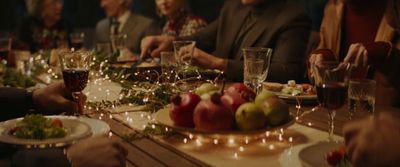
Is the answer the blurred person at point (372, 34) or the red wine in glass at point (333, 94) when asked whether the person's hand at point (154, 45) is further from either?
the red wine in glass at point (333, 94)

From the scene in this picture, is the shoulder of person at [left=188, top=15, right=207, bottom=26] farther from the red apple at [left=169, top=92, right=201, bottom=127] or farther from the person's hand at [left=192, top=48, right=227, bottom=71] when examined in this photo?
the red apple at [left=169, top=92, right=201, bottom=127]

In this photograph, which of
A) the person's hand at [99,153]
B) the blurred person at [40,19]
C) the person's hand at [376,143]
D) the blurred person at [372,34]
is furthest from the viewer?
the blurred person at [40,19]

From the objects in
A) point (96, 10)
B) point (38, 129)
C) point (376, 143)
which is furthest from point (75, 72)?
point (96, 10)

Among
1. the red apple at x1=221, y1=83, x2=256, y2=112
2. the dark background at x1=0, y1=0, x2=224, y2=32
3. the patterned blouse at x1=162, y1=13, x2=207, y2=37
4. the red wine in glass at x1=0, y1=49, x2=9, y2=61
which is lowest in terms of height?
the red apple at x1=221, y1=83, x2=256, y2=112

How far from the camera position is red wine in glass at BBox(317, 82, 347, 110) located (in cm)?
138

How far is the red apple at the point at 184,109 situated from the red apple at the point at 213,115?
0.14 ft

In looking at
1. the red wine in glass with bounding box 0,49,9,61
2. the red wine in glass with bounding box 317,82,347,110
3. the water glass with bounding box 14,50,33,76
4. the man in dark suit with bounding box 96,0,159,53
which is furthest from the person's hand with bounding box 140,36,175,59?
the red wine in glass with bounding box 317,82,347,110

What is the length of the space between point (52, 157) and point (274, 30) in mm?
1648

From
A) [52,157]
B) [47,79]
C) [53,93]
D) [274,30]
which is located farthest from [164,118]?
[274,30]

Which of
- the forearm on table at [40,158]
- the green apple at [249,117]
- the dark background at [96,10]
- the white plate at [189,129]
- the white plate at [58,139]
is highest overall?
the dark background at [96,10]

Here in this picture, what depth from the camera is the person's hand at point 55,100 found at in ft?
6.07

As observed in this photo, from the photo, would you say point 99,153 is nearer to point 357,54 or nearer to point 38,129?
point 38,129

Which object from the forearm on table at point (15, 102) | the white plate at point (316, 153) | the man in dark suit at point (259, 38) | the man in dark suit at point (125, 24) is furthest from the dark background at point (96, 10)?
the white plate at point (316, 153)

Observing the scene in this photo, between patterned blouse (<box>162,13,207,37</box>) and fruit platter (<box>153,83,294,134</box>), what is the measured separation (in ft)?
8.61
